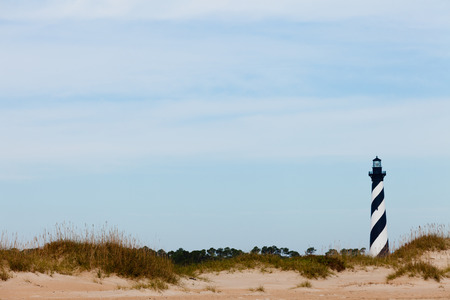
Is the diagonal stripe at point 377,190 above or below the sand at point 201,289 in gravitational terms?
above

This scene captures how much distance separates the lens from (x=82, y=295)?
13.9m

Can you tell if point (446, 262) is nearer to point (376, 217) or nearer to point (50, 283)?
point (376, 217)

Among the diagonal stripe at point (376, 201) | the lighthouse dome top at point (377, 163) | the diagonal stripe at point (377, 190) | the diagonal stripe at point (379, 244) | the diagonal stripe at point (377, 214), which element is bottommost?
the diagonal stripe at point (379, 244)

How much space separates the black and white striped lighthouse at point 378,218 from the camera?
29.9 meters

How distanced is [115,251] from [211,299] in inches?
176

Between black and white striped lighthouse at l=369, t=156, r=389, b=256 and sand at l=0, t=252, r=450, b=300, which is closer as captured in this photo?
sand at l=0, t=252, r=450, b=300

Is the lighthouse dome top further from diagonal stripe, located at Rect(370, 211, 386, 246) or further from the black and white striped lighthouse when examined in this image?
diagonal stripe, located at Rect(370, 211, 386, 246)

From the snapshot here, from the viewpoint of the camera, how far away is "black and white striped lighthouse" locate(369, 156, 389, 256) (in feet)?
98.1

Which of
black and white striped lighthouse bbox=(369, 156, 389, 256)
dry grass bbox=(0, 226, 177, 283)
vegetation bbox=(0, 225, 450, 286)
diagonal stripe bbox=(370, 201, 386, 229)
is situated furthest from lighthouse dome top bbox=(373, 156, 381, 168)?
dry grass bbox=(0, 226, 177, 283)

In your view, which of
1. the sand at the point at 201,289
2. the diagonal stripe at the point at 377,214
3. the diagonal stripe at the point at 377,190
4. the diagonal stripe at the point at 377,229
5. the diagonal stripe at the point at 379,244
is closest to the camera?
the sand at the point at 201,289

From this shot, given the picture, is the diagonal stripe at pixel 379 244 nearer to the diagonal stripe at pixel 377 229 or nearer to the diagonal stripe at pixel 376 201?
the diagonal stripe at pixel 377 229

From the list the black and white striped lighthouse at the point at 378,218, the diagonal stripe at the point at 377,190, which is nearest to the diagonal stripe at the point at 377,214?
the black and white striped lighthouse at the point at 378,218

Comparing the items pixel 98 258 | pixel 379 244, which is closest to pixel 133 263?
pixel 98 258

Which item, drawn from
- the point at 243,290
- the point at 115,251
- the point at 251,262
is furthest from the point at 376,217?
the point at 115,251
